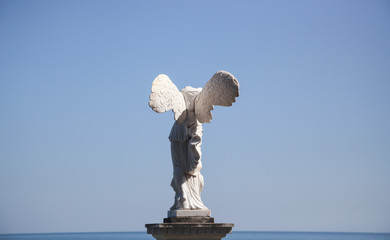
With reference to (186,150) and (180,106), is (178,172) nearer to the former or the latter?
(186,150)

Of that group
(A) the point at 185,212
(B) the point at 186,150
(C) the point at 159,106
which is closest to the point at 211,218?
(A) the point at 185,212

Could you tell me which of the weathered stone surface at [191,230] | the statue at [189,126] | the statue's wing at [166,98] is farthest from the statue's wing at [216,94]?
the weathered stone surface at [191,230]

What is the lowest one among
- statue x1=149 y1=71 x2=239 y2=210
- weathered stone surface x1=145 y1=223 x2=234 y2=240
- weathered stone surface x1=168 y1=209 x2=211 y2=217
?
weathered stone surface x1=145 y1=223 x2=234 y2=240

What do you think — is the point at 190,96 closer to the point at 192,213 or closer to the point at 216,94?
the point at 216,94

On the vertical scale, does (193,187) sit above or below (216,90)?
below

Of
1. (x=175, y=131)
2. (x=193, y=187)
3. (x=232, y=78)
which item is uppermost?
(x=232, y=78)

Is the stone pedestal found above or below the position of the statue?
below

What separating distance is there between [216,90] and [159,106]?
42.8 inches

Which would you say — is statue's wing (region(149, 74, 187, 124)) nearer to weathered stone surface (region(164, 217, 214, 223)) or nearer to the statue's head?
the statue's head

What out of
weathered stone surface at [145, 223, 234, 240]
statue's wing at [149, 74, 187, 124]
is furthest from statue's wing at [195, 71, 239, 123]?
weathered stone surface at [145, 223, 234, 240]

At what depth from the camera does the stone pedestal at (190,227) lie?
1181 cm

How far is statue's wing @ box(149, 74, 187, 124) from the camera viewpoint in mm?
11664

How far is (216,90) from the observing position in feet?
39.5

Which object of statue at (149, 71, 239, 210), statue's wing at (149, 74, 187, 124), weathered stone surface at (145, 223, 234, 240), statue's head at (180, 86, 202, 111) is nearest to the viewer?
statue's wing at (149, 74, 187, 124)
